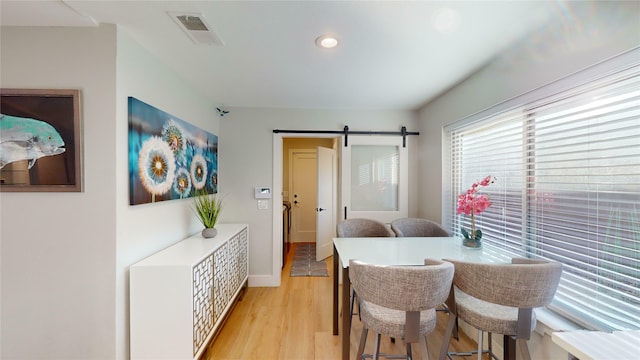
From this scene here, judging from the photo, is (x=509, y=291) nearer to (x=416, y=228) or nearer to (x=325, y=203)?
(x=416, y=228)

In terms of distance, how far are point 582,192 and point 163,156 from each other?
2.78 metres

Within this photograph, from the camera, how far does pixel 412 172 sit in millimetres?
3246

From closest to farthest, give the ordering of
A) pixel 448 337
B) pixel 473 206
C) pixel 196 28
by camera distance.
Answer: pixel 448 337, pixel 196 28, pixel 473 206

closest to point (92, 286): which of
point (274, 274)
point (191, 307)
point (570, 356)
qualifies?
point (191, 307)

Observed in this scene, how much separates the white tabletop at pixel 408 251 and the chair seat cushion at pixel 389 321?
0.96 ft

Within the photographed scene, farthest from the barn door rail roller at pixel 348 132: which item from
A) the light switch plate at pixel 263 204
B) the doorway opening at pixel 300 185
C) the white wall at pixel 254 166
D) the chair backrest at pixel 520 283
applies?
the chair backrest at pixel 520 283

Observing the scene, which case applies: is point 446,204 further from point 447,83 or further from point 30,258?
point 30,258

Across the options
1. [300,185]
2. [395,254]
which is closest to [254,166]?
[300,185]

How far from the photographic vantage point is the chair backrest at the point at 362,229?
95.9 inches

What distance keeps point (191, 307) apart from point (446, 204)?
103 inches

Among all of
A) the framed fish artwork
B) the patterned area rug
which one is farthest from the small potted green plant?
the patterned area rug

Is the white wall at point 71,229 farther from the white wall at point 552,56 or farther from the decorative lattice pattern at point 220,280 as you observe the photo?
the white wall at point 552,56

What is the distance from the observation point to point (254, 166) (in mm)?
3104

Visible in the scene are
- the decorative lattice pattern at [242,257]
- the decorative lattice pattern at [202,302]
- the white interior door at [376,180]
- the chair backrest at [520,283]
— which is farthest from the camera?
the white interior door at [376,180]
